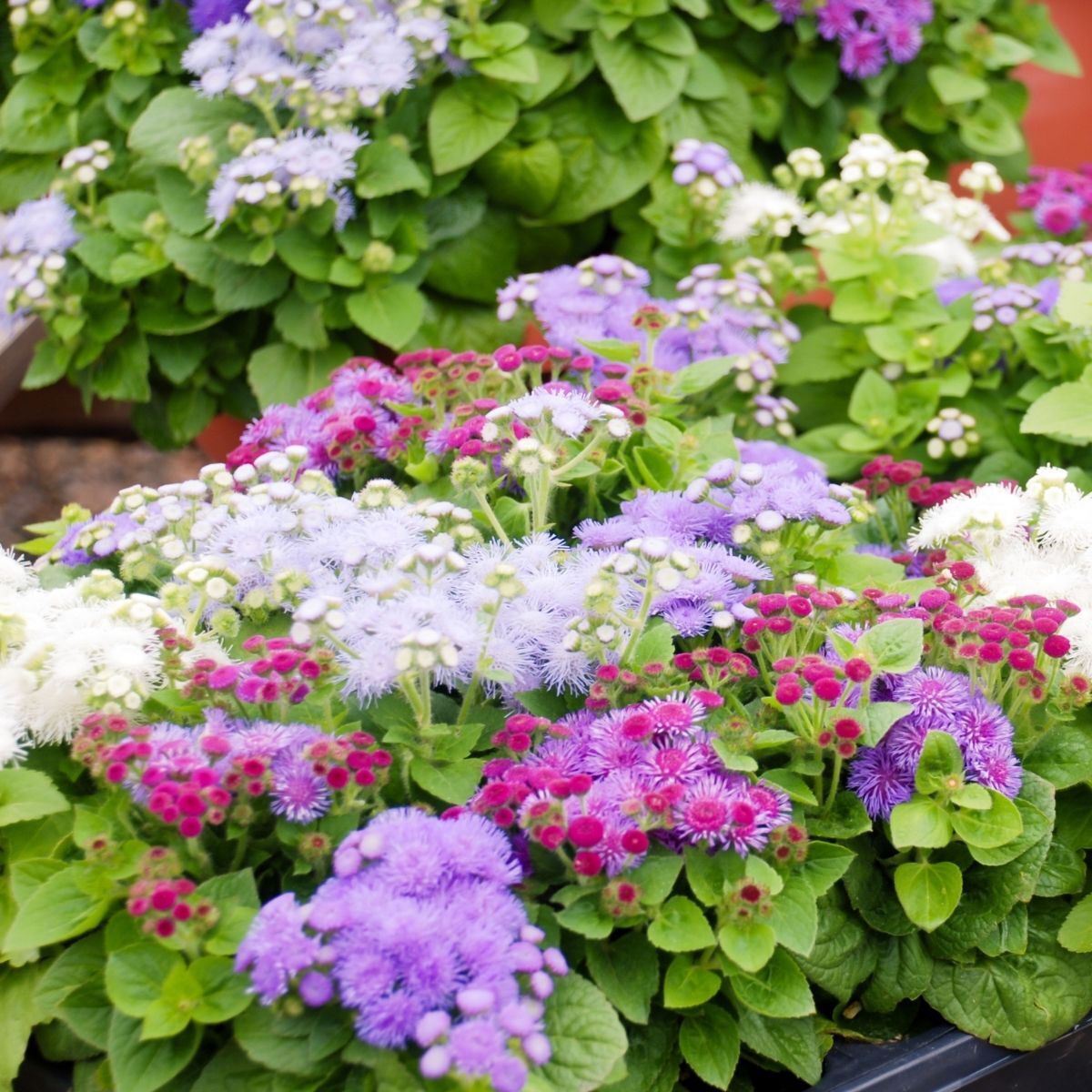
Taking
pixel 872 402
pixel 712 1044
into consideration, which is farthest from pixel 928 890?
pixel 872 402

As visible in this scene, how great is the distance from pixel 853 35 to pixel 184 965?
8.87 ft

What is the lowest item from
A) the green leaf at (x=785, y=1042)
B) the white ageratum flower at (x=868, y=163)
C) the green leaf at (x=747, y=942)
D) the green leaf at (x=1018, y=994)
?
the green leaf at (x=1018, y=994)

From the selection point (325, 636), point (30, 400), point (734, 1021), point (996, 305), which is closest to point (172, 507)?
point (325, 636)

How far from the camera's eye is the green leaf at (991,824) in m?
1.39

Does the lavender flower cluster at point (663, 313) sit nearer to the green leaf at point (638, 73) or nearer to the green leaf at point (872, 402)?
the green leaf at point (872, 402)

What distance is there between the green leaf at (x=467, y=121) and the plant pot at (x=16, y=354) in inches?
41.8

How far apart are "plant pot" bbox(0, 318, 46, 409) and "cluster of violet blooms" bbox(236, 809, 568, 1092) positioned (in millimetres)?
2260

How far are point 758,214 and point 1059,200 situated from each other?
1.03 m

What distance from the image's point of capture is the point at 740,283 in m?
2.50

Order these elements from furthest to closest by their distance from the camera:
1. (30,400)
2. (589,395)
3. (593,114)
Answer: (30,400) < (593,114) < (589,395)

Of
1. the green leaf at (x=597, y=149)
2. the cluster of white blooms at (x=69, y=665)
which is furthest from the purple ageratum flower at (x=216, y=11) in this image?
the cluster of white blooms at (x=69, y=665)

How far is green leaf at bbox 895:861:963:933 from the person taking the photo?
1.40m

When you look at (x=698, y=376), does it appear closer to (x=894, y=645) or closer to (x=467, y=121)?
(x=894, y=645)

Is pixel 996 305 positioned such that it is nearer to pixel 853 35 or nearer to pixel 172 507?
pixel 853 35
